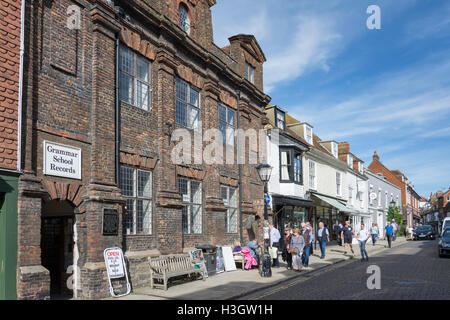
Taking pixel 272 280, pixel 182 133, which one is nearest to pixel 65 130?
pixel 182 133

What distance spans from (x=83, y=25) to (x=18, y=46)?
2.35 m

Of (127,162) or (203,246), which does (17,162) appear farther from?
(203,246)

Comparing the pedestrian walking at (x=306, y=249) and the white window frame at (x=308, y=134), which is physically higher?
the white window frame at (x=308, y=134)

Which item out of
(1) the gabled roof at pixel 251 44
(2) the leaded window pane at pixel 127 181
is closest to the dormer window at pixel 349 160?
(1) the gabled roof at pixel 251 44

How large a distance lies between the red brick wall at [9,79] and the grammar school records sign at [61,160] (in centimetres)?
90

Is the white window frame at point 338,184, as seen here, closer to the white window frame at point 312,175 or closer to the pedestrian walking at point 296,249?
the white window frame at point 312,175

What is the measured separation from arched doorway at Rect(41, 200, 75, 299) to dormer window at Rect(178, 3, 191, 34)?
8.21 meters

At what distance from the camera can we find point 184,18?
15883mm

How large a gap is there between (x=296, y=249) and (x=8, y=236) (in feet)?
33.2

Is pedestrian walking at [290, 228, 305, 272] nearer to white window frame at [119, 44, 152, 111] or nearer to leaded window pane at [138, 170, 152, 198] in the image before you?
leaded window pane at [138, 170, 152, 198]

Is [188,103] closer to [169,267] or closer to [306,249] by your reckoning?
[169,267]

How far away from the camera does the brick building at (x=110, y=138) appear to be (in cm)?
941

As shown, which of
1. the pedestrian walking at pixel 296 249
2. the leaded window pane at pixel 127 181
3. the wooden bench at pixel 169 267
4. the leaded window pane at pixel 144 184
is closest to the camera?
the wooden bench at pixel 169 267

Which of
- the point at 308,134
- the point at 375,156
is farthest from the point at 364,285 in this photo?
the point at 375,156
